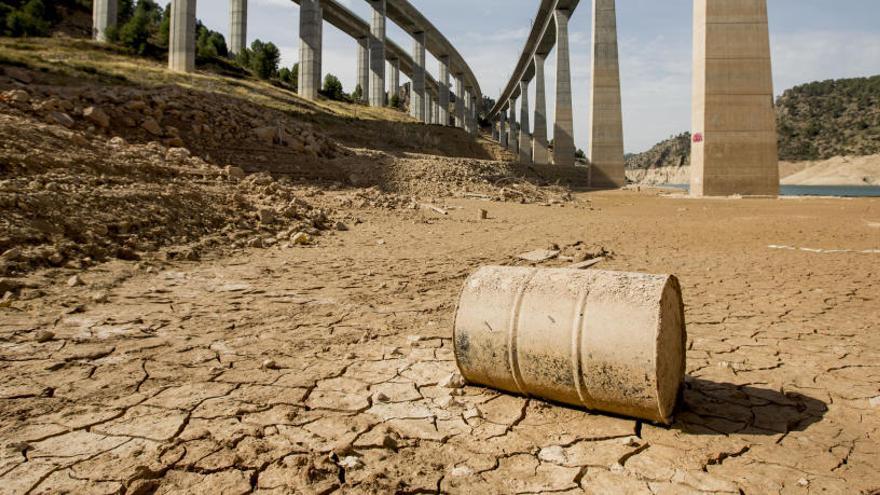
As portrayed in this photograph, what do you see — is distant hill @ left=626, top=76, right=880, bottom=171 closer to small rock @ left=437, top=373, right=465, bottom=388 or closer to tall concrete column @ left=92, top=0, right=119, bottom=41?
tall concrete column @ left=92, top=0, right=119, bottom=41

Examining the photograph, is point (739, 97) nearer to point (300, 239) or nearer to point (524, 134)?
point (300, 239)

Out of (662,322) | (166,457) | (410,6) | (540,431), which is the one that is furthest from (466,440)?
(410,6)

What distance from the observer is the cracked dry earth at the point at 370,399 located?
1848 millimetres

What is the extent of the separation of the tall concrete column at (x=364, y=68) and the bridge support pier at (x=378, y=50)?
1129 mm

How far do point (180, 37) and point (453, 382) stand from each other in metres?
29.9

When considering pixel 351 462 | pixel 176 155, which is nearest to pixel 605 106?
pixel 176 155

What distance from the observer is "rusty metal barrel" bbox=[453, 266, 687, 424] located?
6.79ft

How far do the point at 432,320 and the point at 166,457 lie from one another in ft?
7.25

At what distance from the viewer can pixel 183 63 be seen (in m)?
26.3

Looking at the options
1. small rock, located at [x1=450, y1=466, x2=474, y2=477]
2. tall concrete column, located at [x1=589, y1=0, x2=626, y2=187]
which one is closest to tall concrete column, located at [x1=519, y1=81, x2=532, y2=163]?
tall concrete column, located at [x1=589, y1=0, x2=626, y2=187]

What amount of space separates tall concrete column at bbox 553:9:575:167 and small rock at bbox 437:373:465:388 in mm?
29836

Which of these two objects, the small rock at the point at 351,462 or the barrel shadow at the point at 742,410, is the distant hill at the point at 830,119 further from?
the small rock at the point at 351,462

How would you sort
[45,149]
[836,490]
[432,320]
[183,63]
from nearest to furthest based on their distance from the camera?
[836,490] < [432,320] < [45,149] < [183,63]

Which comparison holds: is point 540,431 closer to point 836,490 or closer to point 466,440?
point 466,440
